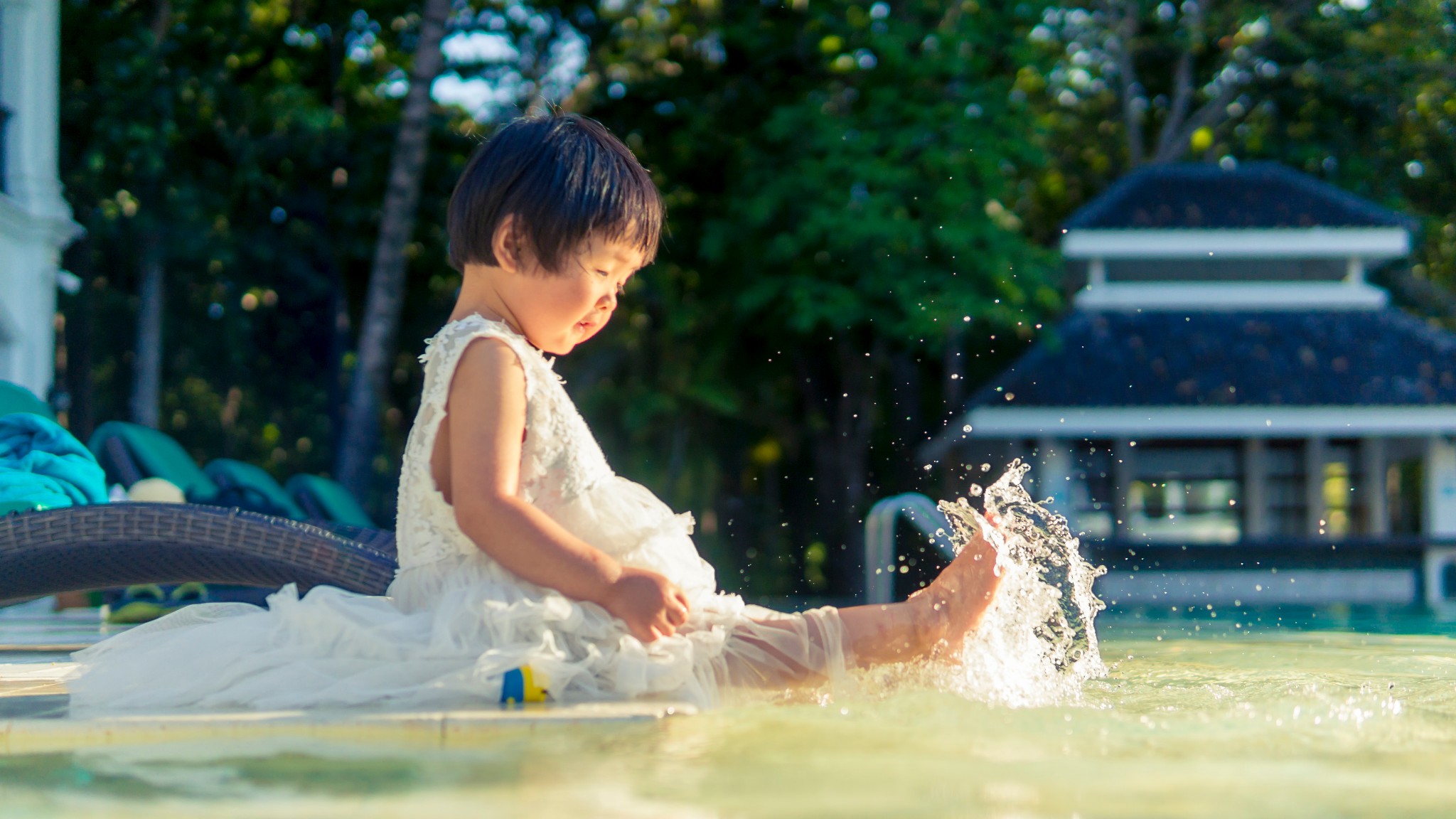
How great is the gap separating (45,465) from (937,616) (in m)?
4.00

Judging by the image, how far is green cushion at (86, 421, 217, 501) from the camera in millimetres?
7359

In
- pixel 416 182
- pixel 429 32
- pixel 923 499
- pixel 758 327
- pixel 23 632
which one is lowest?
pixel 23 632

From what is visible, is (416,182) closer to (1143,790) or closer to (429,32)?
(429,32)

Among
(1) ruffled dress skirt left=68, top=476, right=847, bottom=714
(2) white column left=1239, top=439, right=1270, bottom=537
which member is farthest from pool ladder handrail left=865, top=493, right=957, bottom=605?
(2) white column left=1239, top=439, right=1270, bottom=537

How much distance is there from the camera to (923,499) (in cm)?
464

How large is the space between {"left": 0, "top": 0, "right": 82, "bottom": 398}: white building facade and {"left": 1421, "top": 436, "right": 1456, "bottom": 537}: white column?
13.9 meters

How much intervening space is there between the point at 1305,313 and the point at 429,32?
1033cm

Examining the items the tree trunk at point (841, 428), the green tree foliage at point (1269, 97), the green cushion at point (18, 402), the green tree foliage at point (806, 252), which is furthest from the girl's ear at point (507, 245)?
the green tree foliage at point (1269, 97)

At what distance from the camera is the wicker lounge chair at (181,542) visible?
3.92 metres

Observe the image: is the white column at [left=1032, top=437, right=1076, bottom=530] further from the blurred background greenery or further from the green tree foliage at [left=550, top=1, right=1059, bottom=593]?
the green tree foliage at [left=550, top=1, right=1059, bottom=593]

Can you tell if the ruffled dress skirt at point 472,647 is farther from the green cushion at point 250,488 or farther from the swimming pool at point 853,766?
the green cushion at point 250,488

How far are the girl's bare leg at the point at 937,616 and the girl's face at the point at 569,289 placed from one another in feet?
2.50

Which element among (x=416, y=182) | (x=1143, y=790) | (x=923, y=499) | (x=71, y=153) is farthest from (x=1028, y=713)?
(x=71, y=153)

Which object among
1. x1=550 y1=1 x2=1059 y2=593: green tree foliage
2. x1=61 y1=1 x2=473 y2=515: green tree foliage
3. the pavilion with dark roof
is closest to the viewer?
x1=550 y1=1 x2=1059 y2=593: green tree foliage
